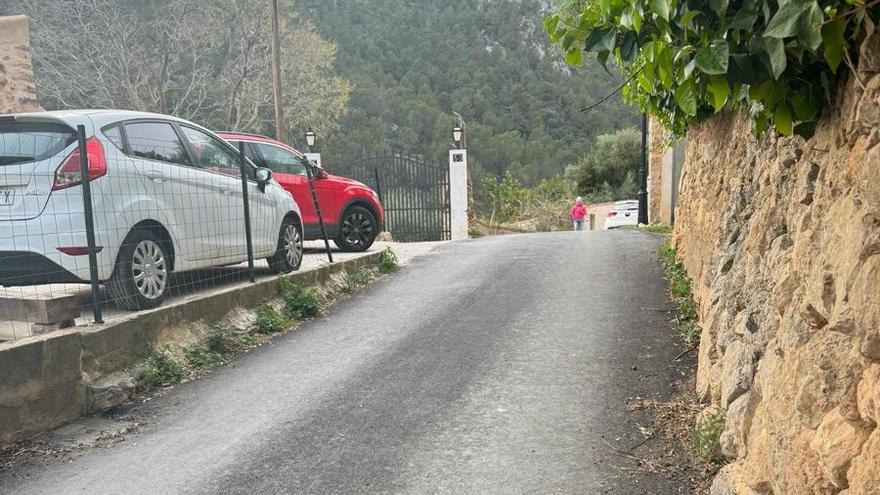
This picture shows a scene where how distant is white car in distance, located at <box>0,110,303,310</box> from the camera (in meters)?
5.30

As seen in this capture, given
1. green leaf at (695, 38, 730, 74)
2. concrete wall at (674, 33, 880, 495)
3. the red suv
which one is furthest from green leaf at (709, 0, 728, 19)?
the red suv

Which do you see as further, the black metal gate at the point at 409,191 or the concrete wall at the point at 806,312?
the black metal gate at the point at 409,191

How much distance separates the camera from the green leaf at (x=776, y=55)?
2.12 metres

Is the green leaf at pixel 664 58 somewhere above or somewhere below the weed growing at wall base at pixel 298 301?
above

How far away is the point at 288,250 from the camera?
8203 millimetres

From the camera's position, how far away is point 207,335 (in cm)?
627

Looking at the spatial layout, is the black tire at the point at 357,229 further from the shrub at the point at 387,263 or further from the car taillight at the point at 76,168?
the car taillight at the point at 76,168

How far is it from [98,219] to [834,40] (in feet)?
17.2

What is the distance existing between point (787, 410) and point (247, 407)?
3746 mm

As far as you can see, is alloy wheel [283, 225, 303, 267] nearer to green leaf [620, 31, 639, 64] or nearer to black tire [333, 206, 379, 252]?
black tire [333, 206, 379, 252]

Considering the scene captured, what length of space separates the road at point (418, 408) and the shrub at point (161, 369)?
237 millimetres

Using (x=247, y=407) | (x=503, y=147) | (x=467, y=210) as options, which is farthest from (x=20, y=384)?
(x=503, y=147)

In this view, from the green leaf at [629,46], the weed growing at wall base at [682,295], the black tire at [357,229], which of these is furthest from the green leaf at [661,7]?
the black tire at [357,229]

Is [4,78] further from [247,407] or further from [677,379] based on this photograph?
[677,379]
